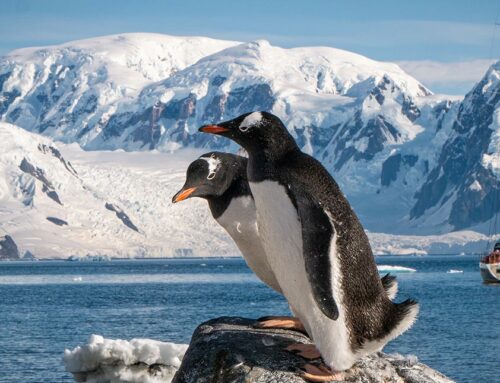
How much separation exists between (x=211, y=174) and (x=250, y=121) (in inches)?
45.9

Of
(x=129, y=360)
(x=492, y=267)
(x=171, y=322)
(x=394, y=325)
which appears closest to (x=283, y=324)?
(x=394, y=325)

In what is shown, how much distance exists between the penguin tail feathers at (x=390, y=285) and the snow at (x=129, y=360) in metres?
8.76

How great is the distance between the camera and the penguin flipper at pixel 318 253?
8891 millimetres

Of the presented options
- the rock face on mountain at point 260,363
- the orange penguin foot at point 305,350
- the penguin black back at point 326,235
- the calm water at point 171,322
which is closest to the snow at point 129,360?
the rock face on mountain at point 260,363

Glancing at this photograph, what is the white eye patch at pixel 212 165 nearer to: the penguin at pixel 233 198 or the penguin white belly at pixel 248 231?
the penguin at pixel 233 198

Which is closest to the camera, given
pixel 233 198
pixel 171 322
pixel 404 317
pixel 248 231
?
pixel 404 317

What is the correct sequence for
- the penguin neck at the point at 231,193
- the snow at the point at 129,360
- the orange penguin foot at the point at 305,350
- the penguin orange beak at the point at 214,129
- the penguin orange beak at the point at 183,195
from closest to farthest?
the orange penguin foot at the point at 305,350
the penguin orange beak at the point at 214,129
the penguin orange beak at the point at 183,195
the penguin neck at the point at 231,193
the snow at the point at 129,360

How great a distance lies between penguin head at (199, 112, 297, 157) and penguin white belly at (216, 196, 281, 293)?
128 centimetres

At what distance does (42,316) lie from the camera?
3041 inches

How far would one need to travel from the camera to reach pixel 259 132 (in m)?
9.30

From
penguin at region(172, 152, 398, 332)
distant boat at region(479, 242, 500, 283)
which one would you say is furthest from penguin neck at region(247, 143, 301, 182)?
distant boat at region(479, 242, 500, 283)

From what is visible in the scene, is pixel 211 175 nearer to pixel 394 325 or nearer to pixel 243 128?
pixel 243 128

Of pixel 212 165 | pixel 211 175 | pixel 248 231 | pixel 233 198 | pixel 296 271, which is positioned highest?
pixel 212 165

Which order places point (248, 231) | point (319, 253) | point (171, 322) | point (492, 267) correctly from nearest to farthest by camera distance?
point (319, 253) < point (248, 231) < point (171, 322) < point (492, 267)
